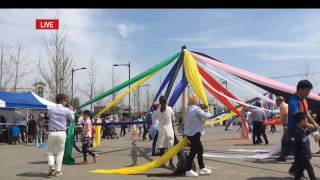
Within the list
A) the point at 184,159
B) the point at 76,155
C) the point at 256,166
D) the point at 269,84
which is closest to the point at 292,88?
the point at 269,84

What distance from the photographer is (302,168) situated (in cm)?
736

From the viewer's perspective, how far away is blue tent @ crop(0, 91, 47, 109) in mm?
20141

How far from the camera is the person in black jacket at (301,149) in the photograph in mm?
7320

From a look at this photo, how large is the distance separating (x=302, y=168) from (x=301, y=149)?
1.07 feet

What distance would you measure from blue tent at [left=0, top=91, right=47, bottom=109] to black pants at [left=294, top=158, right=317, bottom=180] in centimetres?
1562

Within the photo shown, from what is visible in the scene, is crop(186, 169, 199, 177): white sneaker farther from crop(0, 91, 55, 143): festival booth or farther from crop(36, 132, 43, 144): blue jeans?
crop(0, 91, 55, 143): festival booth

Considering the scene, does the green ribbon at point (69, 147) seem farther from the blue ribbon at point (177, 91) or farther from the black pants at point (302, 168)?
the black pants at point (302, 168)

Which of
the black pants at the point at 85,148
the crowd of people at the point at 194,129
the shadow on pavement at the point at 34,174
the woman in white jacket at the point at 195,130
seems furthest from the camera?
the black pants at the point at 85,148

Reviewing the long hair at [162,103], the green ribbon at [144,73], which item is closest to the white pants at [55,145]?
the long hair at [162,103]

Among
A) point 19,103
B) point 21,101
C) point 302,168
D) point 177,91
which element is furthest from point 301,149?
point 21,101

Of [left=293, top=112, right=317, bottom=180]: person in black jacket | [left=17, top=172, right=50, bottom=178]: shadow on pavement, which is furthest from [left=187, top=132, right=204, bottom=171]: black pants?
[left=17, top=172, right=50, bottom=178]: shadow on pavement

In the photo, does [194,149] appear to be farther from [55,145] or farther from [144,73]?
[144,73]

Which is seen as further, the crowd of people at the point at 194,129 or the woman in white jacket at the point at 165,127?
the woman in white jacket at the point at 165,127
